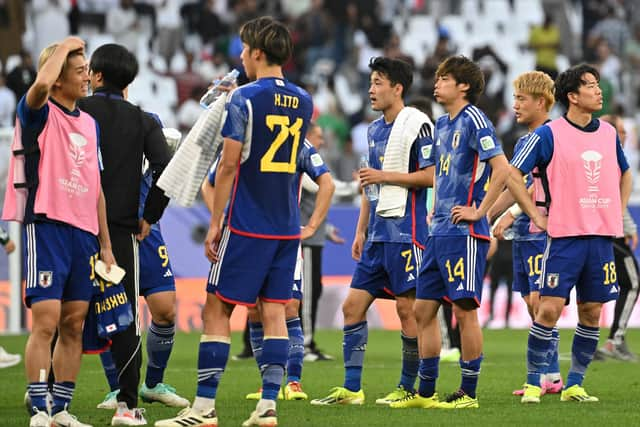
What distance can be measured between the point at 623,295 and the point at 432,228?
212 inches

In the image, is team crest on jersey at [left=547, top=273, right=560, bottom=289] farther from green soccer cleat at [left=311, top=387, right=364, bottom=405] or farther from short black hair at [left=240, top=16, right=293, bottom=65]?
short black hair at [left=240, top=16, right=293, bottom=65]

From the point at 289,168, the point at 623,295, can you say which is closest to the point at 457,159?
the point at 289,168

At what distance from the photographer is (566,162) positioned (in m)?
9.58

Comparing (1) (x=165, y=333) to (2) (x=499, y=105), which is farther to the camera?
(2) (x=499, y=105)

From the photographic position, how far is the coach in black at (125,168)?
8477 mm

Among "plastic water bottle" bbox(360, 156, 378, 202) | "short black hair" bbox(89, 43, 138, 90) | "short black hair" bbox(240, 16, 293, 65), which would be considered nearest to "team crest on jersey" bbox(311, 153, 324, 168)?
"plastic water bottle" bbox(360, 156, 378, 202)

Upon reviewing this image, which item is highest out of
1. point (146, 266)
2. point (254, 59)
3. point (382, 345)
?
point (254, 59)

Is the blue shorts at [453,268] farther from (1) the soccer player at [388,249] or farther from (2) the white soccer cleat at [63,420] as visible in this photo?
(2) the white soccer cleat at [63,420]

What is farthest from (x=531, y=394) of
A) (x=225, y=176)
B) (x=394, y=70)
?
(x=225, y=176)

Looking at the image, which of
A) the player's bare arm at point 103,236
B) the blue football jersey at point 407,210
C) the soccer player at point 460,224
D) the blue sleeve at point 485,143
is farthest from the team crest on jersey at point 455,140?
the player's bare arm at point 103,236

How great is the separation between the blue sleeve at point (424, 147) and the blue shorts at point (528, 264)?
1.49 meters

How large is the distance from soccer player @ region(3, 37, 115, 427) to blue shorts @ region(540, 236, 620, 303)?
3309mm

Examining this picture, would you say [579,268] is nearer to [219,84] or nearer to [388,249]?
[388,249]

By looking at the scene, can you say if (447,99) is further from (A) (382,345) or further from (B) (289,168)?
(A) (382,345)
